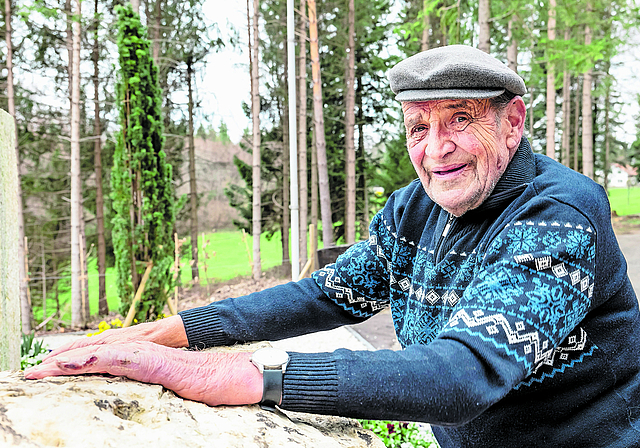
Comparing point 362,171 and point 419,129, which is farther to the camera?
point 362,171

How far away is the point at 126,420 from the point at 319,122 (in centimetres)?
1172

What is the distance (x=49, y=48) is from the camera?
13.8 metres

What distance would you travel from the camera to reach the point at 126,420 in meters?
1.18

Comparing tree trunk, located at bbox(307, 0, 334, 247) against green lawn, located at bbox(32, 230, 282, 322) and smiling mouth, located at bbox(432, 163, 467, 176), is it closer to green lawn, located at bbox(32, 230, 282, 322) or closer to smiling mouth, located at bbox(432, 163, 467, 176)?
green lawn, located at bbox(32, 230, 282, 322)

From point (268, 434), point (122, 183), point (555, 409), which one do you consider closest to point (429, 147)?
point (555, 409)

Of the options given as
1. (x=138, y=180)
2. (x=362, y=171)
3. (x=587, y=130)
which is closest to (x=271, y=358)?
(x=138, y=180)

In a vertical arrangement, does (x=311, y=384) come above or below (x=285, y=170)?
below

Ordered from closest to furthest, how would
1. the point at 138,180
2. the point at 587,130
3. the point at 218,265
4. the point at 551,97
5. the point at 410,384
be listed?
the point at 410,384 → the point at 138,180 → the point at 551,97 → the point at 587,130 → the point at 218,265

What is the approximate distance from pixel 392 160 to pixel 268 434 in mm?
15925

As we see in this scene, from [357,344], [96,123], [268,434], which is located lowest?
[357,344]

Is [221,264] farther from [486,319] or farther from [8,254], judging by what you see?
[486,319]

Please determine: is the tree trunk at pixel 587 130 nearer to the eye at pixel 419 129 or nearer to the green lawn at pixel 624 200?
the green lawn at pixel 624 200

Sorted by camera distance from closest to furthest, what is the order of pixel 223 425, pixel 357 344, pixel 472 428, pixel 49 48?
pixel 223 425, pixel 472 428, pixel 357 344, pixel 49 48

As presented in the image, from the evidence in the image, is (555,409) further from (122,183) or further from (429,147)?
(122,183)
